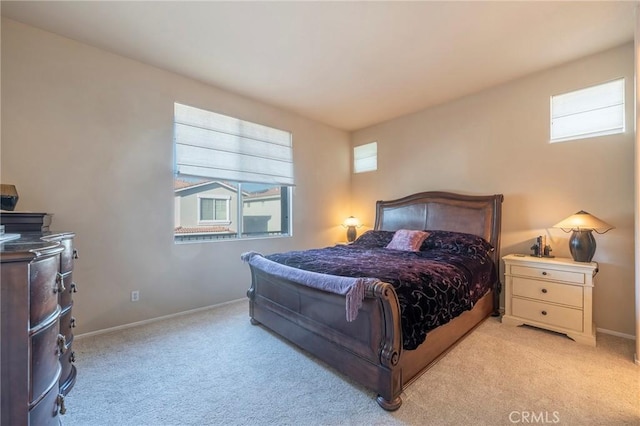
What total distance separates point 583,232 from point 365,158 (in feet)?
10.9

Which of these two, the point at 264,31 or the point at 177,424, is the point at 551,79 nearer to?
the point at 264,31

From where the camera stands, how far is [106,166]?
2.79m

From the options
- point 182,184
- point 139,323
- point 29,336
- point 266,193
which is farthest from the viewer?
point 266,193

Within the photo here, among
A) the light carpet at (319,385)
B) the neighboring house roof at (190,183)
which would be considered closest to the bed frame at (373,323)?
the light carpet at (319,385)

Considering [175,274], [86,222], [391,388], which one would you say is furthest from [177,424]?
[86,222]

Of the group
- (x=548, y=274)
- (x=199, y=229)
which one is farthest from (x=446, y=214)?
(x=199, y=229)

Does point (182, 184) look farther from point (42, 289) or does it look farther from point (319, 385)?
point (319, 385)

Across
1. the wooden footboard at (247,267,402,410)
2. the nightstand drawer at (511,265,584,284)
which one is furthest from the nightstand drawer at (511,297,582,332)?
the wooden footboard at (247,267,402,410)

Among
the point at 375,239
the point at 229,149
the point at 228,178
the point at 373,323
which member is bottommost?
the point at 373,323

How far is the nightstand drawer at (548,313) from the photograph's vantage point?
256cm

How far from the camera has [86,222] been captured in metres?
2.69

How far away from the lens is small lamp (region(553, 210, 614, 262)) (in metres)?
2.57

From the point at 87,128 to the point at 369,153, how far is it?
13.5 feet

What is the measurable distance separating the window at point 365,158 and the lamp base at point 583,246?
9.73 ft
